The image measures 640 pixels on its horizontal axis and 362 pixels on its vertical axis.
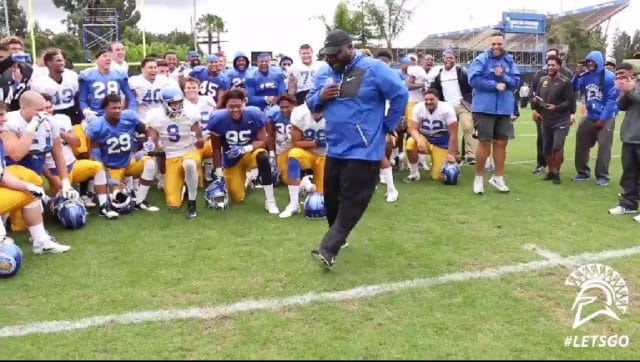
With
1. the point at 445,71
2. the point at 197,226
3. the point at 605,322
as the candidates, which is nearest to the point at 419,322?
the point at 605,322

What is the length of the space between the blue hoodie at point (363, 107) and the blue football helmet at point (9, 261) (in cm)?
285

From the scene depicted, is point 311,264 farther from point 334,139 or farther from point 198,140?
point 198,140

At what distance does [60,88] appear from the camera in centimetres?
766

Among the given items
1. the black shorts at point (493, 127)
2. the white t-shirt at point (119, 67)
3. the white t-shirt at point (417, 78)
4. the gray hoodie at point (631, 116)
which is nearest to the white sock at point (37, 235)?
the white t-shirt at point (119, 67)

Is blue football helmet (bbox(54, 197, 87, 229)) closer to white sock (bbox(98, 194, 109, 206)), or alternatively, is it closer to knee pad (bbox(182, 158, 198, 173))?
white sock (bbox(98, 194, 109, 206))

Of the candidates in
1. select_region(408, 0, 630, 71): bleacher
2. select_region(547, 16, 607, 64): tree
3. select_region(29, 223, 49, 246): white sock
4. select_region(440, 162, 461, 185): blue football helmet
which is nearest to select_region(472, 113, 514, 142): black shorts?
select_region(440, 162, 461, 185): blue football helmet

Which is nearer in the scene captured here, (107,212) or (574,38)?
(107,212)

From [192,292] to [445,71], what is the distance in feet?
22.6

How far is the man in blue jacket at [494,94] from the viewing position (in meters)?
7.59

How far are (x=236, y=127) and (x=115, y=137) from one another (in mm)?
1498

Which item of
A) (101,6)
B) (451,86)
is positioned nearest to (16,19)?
(101,6)

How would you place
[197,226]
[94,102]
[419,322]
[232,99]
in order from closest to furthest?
[419,322]
[197,226]
[232,99]
[94,102]

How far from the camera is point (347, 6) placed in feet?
141

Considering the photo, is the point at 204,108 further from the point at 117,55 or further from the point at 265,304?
the point at 265,304
